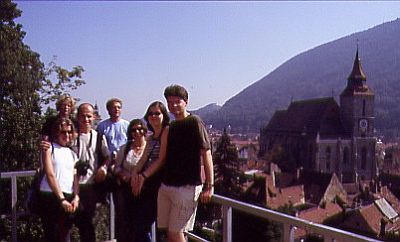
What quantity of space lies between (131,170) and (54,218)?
17.2 inches

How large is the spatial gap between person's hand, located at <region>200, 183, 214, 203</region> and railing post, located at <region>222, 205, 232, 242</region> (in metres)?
0.18

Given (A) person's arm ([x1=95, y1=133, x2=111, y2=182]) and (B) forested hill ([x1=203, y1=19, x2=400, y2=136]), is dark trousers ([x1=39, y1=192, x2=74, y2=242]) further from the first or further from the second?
(B) forested hill ([x1=203, y1=19, x2=400, y2=136])

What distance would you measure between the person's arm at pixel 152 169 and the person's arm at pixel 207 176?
20cm

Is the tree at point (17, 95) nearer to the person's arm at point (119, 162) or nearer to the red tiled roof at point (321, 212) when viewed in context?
the person's arm at point (119, 162)

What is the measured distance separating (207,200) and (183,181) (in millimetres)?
155

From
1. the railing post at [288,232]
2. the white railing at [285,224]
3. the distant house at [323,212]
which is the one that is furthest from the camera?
the distant house at [323,212]

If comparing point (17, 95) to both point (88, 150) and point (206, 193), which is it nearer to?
point (88, 150)

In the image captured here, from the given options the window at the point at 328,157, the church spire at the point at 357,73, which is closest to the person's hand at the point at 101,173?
the church spire at the point at 357,73

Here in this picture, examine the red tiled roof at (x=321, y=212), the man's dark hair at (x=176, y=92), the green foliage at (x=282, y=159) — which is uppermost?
the man's dark hair at (x=176, y=92)

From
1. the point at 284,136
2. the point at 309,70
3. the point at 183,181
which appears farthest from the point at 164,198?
the point at 284,136

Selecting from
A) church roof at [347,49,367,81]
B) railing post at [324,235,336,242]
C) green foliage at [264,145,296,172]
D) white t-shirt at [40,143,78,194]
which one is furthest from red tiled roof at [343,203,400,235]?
railing post at [324,235,336,242]

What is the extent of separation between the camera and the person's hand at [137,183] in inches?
87.4

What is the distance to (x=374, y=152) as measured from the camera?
2742 centimetres

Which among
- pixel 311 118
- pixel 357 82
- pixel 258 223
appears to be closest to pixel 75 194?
pixel 258 223
